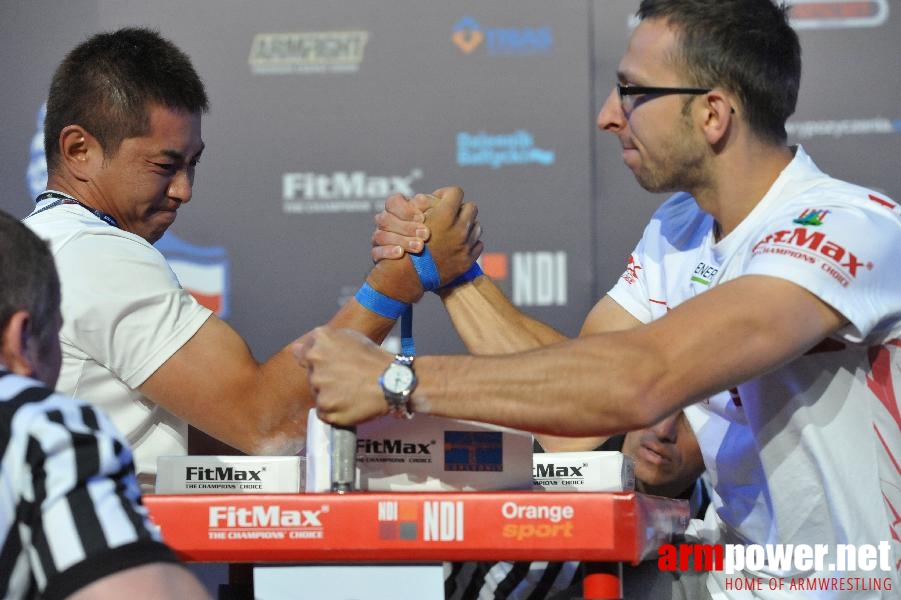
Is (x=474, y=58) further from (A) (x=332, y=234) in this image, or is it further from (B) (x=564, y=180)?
(A) (x=332, y=234)

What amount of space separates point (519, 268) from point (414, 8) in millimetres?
1119

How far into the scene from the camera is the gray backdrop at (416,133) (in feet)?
14.5

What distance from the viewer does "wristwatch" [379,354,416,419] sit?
165 centimetres

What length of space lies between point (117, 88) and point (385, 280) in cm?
70

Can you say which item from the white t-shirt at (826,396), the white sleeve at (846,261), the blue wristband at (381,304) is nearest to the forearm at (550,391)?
the white t-shirt at (826,396)

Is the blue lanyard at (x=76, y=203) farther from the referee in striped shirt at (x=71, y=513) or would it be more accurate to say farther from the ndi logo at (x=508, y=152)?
the ndi logo at (x=508, y=152)

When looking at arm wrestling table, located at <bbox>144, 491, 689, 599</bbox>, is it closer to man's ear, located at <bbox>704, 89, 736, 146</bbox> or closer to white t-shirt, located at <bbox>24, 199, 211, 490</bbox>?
white t-shirt, located at <bbox>24, 199, 211, 490</bbox>

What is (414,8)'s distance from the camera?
459 centimetres

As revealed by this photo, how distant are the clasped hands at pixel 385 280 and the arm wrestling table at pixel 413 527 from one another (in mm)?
197

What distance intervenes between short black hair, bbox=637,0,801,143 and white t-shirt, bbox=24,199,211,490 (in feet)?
3.43

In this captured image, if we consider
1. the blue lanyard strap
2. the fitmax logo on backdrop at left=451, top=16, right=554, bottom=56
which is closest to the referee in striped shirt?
the blue lanyard strap

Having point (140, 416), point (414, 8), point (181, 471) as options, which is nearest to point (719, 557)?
point (181, 471)

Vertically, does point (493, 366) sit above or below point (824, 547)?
above

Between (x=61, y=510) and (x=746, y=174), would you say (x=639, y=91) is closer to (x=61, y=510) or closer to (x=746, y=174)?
(x=746, y=174)
